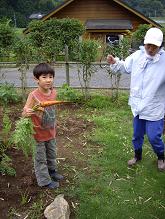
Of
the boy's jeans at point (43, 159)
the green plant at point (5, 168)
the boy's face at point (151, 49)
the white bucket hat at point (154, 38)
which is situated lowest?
the green plant at point (5, 168)

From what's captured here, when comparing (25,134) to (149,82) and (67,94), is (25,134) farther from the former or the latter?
(67,94)

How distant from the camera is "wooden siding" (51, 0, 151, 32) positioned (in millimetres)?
22453

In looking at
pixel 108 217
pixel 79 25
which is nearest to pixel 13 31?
pixel 79 25

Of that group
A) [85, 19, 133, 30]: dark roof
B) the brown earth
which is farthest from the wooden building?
the brown earth

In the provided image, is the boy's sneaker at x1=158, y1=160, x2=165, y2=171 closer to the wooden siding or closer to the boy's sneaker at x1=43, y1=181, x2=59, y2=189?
the boy's sneaker at x1=43, y1=181, x2=59, y2=189

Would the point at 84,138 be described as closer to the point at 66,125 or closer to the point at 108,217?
the point at 66,125

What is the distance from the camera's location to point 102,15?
75.2 ft

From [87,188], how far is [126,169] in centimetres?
74

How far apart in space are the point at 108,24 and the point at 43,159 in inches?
713

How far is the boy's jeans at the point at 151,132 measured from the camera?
471cm

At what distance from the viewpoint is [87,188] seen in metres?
4.53

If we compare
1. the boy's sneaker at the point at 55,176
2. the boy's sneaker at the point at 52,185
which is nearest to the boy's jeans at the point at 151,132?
the boy's sneaker at the point at 55,176

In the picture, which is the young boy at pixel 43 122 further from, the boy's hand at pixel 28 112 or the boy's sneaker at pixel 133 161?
the boy's sneaker at pixel 133 161

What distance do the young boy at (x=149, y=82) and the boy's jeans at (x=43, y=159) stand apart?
1.13 metres
